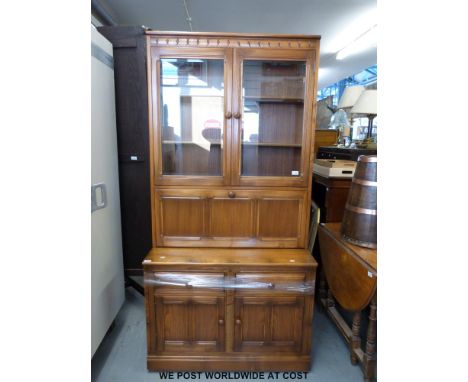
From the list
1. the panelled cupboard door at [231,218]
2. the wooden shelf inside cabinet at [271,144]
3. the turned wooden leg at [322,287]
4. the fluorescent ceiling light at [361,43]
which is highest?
the fluorescent ceiling light at [361,43]

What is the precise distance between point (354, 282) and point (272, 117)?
1.12m

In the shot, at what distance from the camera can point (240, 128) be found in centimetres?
160

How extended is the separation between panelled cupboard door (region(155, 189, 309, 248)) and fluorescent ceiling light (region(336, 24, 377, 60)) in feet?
10.8

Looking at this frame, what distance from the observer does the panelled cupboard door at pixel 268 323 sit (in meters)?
1.56

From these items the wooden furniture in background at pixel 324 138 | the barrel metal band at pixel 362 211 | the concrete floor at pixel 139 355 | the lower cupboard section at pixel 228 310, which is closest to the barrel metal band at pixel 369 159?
Answer: the barrel metal band at pixel 362 211

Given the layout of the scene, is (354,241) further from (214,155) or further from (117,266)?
(117,266)

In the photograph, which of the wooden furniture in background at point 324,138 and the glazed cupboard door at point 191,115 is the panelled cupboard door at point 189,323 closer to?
the glazed cupboard door at point 191,115

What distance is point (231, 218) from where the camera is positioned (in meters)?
1.72

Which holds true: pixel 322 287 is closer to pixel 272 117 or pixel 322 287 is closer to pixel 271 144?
pixel 271 144

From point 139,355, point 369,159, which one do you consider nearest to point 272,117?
point 369,159

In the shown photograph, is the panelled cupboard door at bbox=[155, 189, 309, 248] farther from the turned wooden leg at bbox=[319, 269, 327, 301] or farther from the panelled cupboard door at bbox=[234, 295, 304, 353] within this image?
the turned wooden leg at bbox=[319, 269, 327, 301]

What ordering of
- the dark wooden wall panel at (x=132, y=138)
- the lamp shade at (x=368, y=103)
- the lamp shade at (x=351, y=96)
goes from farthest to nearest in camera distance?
the lamp shade at (x=351, y=96), the lamp shade at (x=368, y=103), the dark wooden wall panel at (x=132, y=138)

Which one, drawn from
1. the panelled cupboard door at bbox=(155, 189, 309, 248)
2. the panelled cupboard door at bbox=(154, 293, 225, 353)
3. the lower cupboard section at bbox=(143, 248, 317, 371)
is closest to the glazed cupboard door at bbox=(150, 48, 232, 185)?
the panelled cupboard door at bbox=(155, 189, 309, 248)

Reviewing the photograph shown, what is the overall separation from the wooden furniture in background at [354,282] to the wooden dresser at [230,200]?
0.22 meters
